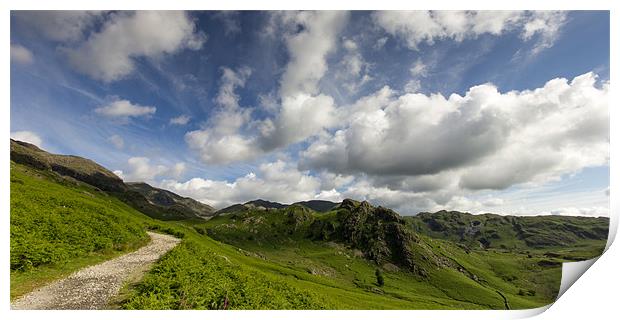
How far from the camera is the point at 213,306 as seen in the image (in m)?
28.1

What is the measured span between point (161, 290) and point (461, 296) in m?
205

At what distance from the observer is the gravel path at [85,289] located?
23.5 m

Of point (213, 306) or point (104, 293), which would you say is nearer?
point (104, 293)

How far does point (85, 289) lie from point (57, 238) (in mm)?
13058

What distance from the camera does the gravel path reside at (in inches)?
924

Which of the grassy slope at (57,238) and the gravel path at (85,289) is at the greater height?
the grassy slope at (57,238)

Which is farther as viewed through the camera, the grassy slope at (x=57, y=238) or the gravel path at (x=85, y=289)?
the grassy slope at (x=57, y=238)

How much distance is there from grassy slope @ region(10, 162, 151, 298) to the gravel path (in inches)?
42.4

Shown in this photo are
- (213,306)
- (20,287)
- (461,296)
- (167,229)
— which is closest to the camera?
(20,287)

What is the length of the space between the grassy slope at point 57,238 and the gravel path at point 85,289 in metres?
1.08

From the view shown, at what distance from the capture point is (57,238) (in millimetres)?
35094

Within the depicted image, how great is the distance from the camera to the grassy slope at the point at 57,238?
27.3 m
